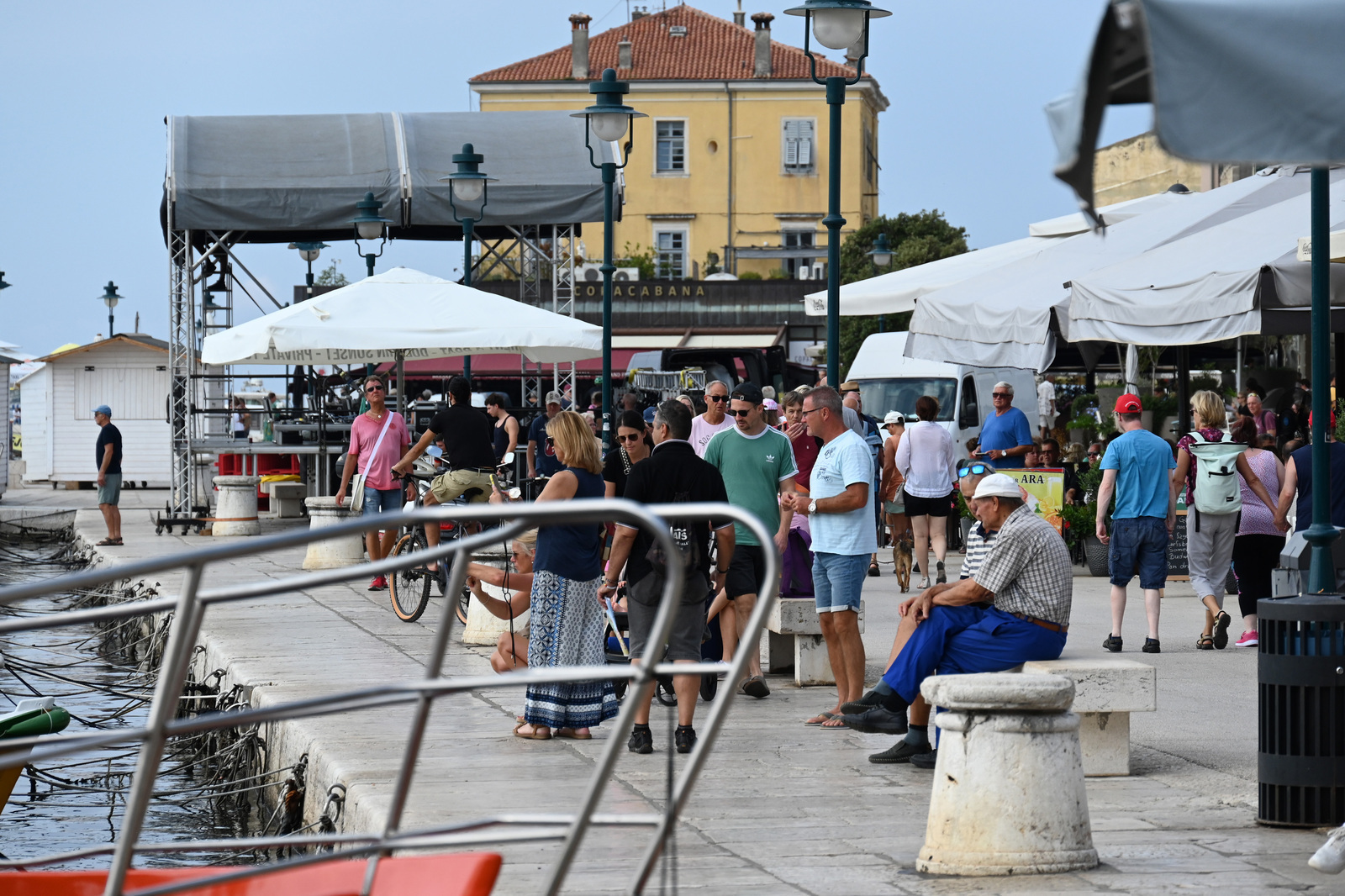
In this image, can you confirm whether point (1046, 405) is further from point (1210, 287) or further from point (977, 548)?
point (977, 548)

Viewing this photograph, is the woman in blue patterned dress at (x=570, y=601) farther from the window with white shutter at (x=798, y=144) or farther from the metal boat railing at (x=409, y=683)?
the window with white shutter at (x=798, y=144)

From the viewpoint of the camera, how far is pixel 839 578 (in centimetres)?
848

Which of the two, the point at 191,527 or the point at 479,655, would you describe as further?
the point at 191,527

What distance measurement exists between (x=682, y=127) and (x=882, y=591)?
5426cm

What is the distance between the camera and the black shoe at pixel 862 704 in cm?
766

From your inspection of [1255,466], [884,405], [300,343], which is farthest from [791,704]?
[884,405]

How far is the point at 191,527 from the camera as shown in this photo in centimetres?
2238

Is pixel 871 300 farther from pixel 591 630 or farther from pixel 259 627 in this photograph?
pixel 591 630

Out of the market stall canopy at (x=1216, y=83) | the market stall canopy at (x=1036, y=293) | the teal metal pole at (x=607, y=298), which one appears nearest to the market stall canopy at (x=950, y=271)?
the market stall canopy at (x=1036, y=293)

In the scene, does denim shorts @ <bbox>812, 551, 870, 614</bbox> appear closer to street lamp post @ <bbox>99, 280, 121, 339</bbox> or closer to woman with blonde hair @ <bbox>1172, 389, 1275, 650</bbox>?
woman with blonde hair @ <bbox>1172, 389, 1275, 650</bbox>

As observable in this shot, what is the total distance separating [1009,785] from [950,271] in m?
12.1

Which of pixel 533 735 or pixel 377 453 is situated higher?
pixel 377 453

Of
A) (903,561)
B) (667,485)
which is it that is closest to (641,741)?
(667,485)

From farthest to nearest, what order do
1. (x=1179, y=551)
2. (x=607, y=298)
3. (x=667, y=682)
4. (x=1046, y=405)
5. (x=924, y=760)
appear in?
(x=1046, y=405)
(x=607, y=298)
(x=1179, y=551)
(x=667, y=682)
(x=924, y=760)
